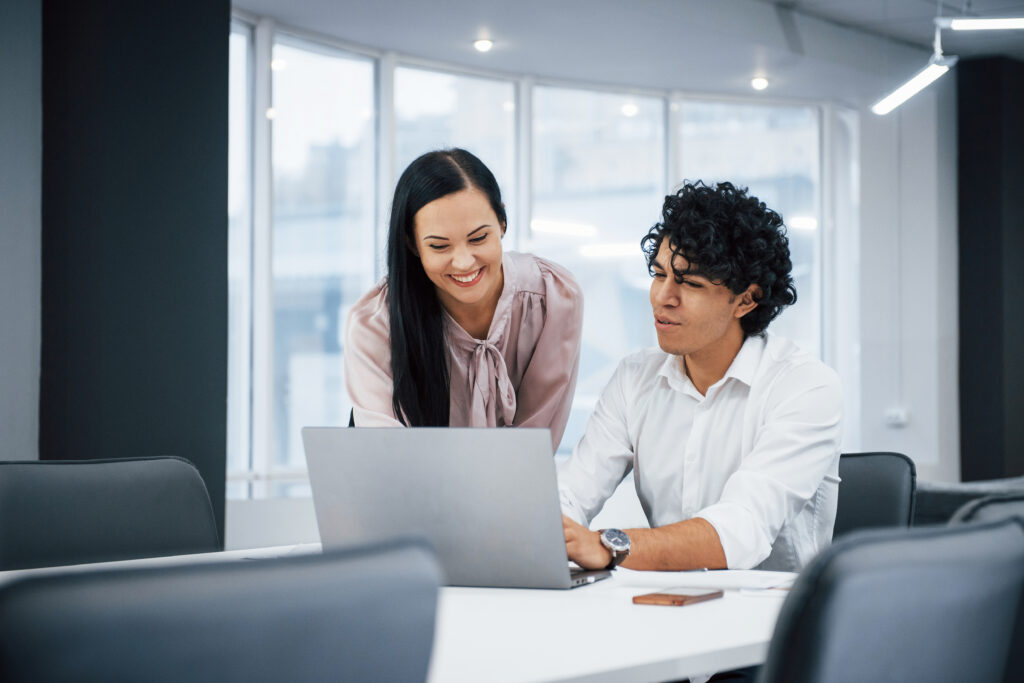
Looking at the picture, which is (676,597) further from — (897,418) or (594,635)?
(897,418)

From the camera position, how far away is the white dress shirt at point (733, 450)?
5.70 ft

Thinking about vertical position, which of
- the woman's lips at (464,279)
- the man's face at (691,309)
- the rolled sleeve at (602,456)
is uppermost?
the woman's lips at (464,279)

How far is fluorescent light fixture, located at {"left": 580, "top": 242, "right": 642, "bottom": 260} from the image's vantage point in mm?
6551

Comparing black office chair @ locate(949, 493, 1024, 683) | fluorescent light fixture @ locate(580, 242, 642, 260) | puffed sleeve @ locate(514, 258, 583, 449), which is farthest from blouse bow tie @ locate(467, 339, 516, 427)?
fluorescent light fixture @ locate(580, 242, 642, 260)

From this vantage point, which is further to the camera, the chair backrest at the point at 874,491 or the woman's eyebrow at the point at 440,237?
the woman's eyebrow at the point at 440,237

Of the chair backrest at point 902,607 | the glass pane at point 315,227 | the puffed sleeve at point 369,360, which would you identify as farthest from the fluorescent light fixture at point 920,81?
the chair backrest at point 902,607

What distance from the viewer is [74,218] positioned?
3309 mm

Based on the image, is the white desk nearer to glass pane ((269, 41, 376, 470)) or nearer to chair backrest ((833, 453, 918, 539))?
chair backrest ((833, 453, 918, 539))

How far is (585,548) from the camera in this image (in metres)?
1.55

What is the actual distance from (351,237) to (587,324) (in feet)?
5.79

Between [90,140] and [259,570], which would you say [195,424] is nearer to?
[90,140]

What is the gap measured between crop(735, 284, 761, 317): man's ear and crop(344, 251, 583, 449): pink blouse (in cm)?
50

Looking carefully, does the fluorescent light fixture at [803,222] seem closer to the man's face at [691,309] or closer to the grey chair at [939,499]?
the grey chair at [939,499]

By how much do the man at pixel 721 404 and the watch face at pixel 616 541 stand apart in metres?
0.17
